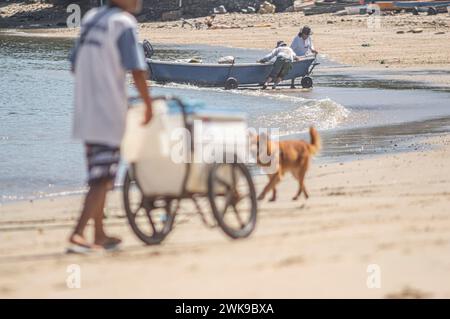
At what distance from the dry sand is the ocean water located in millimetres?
3445

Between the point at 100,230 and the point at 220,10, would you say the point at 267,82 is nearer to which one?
the point at 100,230

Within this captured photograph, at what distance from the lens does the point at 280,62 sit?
74.0ft

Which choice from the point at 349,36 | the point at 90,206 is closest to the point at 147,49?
the point at 349,36

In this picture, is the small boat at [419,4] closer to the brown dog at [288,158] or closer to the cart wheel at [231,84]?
the cart wheel at [231,84]

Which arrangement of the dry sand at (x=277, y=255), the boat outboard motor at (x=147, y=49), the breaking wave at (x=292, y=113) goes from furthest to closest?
the boat outboard motor at (x=147, y=49) < the breaking wave at (x=292, y=113) < the dry sand at (x=277, y=255)

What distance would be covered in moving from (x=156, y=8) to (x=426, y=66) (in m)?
36.3

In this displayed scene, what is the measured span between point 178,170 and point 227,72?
57.7 ft

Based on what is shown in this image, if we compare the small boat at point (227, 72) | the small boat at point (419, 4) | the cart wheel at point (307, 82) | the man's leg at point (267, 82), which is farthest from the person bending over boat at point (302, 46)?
the small boat at point (419, 4)

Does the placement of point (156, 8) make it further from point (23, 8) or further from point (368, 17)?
point (368, 17)

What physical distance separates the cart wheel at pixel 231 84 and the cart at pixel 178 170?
1699 centimetres

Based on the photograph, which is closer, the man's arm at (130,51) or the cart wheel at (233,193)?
the man's arm at (130,51)

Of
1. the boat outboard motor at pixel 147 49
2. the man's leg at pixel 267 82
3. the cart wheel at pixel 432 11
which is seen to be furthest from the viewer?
the cart wheel at pixel 432 11

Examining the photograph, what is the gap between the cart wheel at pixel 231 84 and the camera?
23203 millimetres
